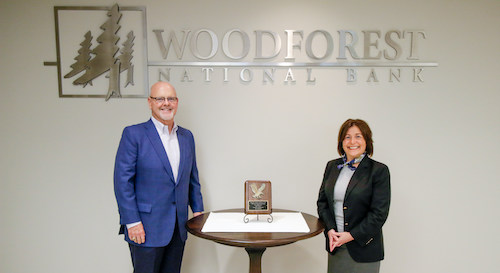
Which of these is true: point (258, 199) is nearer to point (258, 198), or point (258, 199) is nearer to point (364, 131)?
point (258, 198)

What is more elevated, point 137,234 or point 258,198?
point 258,198

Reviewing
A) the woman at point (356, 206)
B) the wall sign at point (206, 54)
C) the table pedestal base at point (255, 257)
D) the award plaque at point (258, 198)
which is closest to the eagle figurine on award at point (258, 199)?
the award plaque at point (258, 198)

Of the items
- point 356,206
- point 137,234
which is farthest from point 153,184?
point 356,206

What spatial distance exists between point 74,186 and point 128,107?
0.81 meters

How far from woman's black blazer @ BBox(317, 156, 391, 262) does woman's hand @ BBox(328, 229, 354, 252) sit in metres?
0.03

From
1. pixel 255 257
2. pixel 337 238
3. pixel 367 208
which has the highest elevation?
pixel 367 208

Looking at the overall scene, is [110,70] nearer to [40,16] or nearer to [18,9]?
Result: [40,16]

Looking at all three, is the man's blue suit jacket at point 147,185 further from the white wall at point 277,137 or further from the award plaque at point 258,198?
the white wall at point 277,137

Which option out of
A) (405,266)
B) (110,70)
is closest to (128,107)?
(110,70)

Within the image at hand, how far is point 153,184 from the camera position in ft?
5.54

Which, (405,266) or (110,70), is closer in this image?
(110,70)

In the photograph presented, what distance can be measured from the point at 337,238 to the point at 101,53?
219 cm

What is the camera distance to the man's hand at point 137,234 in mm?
1635

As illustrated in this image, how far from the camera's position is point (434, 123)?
233cm
